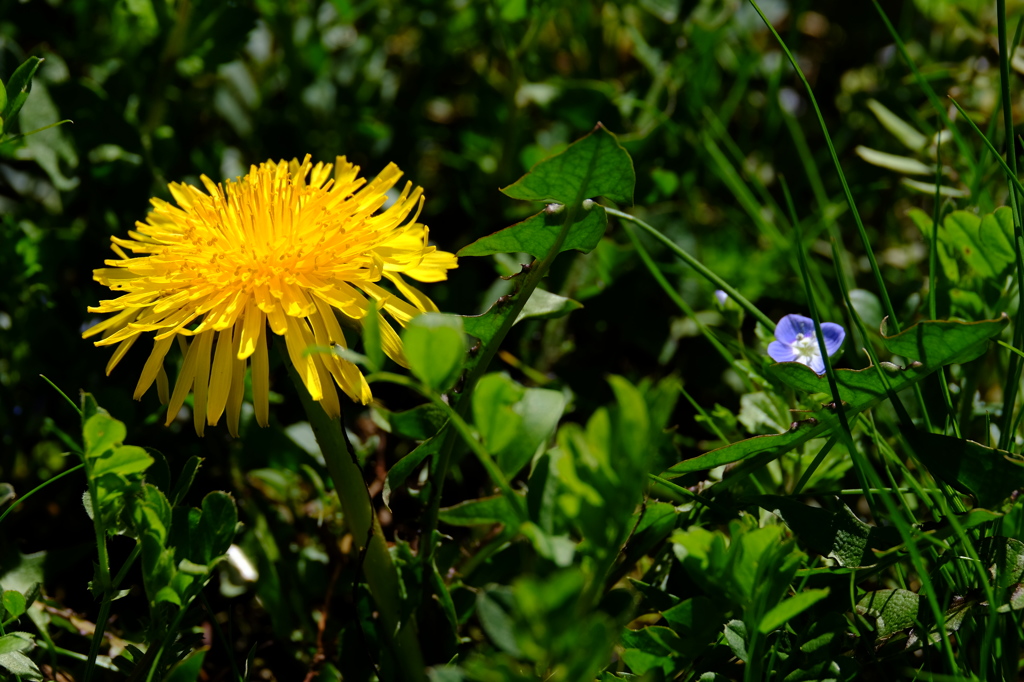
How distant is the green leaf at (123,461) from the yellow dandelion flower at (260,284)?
4.3 inches

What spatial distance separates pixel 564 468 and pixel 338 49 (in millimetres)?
2207

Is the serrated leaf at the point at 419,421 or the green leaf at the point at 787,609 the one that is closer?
the green leaf at the point at 787,609

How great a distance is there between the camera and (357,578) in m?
1.25

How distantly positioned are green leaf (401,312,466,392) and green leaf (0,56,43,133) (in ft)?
3.06

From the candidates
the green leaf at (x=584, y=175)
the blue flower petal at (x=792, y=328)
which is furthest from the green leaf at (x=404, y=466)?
the blue flower petal at (x=792, y=328)

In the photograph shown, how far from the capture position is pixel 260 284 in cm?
125

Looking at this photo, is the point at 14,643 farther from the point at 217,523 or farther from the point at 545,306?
the point at 545,306

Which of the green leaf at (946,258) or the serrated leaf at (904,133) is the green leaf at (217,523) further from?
the serrated leaf at (904,133)

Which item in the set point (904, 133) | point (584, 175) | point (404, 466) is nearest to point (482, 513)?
point (404, 466)

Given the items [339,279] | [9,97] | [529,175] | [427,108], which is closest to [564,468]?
[529,175]

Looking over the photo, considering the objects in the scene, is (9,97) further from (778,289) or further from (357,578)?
(778,289)

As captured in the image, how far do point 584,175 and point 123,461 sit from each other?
757mm

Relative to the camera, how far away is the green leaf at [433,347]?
0.87m

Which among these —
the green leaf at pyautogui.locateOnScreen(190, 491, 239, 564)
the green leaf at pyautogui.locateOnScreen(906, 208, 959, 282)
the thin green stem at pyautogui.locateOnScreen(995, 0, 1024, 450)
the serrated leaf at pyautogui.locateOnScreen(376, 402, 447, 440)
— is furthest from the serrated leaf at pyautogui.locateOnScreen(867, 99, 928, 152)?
the green leaf at pyautogui.locateOnScreen(190, 491, 239, 564)
